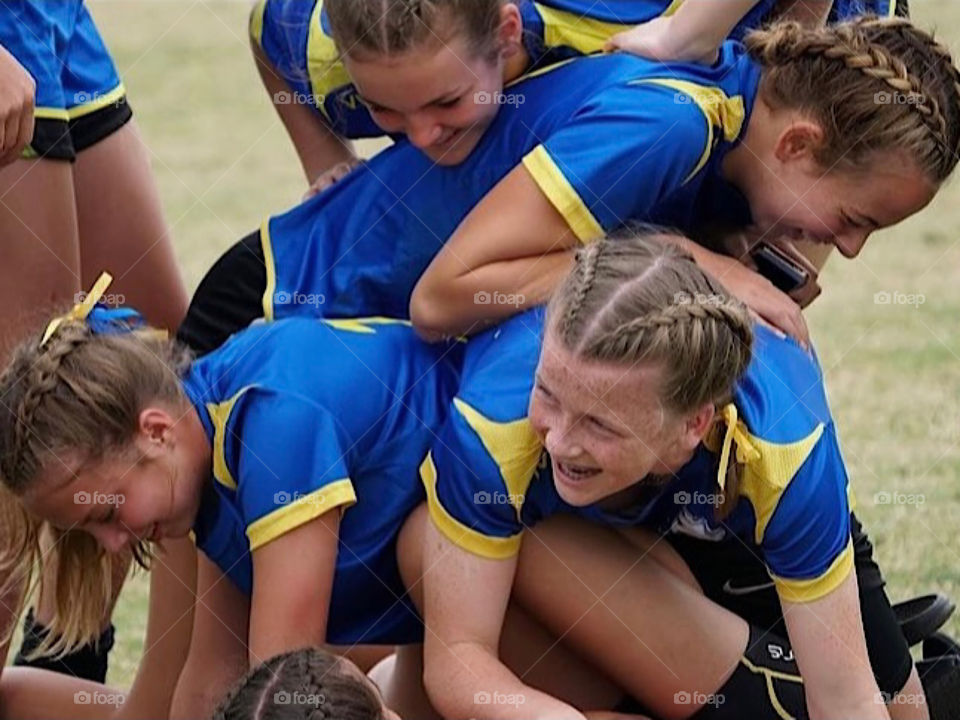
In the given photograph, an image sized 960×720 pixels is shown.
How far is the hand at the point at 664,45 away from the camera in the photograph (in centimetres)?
240

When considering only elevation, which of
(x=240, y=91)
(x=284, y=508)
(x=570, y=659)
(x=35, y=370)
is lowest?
(x=240, y=91)

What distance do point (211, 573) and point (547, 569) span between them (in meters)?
0.47

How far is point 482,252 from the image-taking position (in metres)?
2.31

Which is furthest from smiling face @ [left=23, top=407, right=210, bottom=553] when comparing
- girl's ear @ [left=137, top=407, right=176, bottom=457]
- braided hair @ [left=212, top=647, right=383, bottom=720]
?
braided hair @ [left=212, top=647, right=383, bottom=720]

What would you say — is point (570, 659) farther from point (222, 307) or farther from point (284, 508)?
point (222, 307)

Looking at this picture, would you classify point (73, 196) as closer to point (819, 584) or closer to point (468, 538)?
point (468, 538)

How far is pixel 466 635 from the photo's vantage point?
90.7 inches

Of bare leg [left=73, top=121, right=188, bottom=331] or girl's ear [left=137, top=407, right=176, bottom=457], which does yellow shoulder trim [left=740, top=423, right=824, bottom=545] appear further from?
bare leg [left=73, top=121, right=188, bottom=331]

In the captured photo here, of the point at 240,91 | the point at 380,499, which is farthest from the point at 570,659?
the point at 240,91

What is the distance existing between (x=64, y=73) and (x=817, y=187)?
1.20 meters

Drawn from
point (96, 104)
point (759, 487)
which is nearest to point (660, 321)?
point (759, 487)

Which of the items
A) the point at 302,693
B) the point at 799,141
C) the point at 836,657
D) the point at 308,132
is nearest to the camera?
the point at 302,693

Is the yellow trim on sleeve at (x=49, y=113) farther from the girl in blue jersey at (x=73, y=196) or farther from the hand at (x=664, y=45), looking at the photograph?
A: the hand at (x=664, y=45)

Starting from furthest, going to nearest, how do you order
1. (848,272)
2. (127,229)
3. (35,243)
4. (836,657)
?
(848,272), (127,229), (35,243), (836,657)
